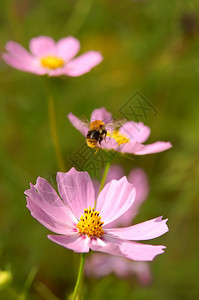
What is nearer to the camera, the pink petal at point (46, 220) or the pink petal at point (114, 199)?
the pink petal at point (46, 220)

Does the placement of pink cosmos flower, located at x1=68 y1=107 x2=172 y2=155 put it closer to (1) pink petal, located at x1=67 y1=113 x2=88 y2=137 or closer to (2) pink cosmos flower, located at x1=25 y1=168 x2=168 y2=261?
(1) pink petal, located at x1=67 y1=113 x2=88 y2=137

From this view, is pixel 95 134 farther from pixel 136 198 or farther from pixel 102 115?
pixel 136 198

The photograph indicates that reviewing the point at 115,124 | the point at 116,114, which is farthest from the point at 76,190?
the point at 116,114

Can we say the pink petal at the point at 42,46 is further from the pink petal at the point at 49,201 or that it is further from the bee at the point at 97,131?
the pink petal at the point at 49,201

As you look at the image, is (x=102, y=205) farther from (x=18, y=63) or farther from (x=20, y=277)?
(x=20, y=277)

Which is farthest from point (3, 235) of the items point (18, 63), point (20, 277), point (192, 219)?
point (192, 219)

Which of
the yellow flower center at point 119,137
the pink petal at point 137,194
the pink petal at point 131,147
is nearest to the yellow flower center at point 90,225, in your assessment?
the pink petal at point 131,147
